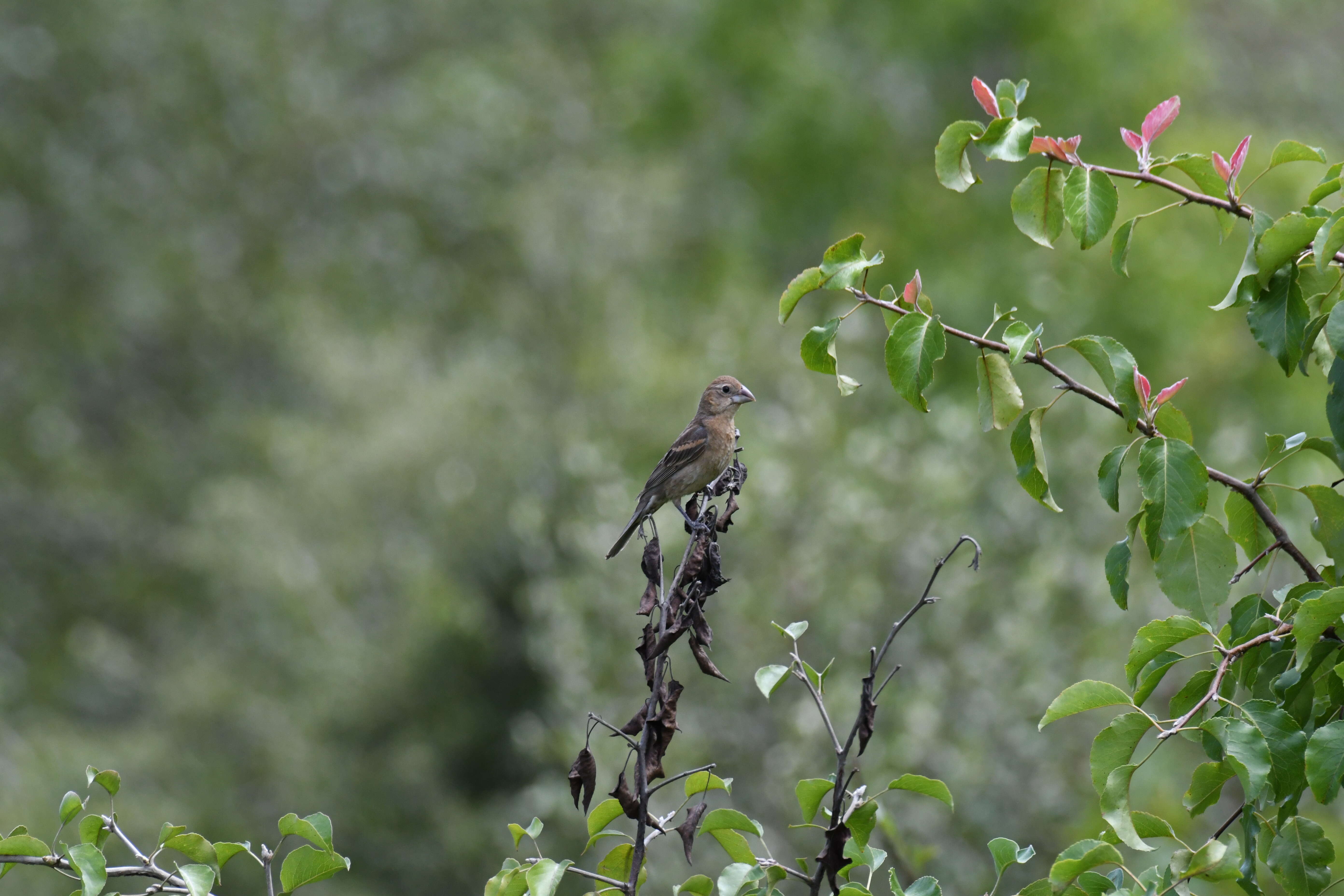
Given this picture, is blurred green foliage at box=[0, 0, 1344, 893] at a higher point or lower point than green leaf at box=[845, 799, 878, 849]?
higher

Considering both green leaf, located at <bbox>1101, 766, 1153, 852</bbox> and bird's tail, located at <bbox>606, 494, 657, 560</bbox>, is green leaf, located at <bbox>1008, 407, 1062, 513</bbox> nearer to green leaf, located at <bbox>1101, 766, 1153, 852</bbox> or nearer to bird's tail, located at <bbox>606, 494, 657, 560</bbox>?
green leaf, located at <bbox>1101, 766, 1153, 852</bbox>

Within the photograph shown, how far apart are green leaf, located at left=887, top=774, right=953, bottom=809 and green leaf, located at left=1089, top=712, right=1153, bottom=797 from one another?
0.29 m

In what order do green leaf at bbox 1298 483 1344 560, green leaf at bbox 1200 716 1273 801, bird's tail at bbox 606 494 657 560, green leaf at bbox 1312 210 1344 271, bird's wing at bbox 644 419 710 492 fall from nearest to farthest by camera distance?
green leaf at bbox 1200 716 1273 801
green leaf at bbox 1312 210 1344 271
green leaf at bbox 1298 483 1344 560
bird's tail at bbox 606 494 657 560
bird's wing at bbox 644 419 710 492

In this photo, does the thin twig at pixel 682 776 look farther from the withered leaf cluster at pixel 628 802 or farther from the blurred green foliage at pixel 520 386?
the blurred green foliage at pixel 520 386

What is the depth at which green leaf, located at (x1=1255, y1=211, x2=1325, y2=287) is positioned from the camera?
2.74m

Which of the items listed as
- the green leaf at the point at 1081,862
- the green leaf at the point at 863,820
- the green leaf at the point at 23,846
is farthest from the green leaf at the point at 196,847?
the green leaf at the point at 1081,862

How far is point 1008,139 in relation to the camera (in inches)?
114

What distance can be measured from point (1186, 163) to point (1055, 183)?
11.5 inches

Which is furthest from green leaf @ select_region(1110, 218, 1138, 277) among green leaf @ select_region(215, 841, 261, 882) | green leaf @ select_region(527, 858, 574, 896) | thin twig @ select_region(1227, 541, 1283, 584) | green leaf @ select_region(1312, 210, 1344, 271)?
green leaf @ select_region(215, 841, 261, 882)

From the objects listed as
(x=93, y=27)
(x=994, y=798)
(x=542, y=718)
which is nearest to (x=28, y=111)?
(x=93, y=27)

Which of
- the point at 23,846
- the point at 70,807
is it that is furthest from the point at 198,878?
the point at 23,846

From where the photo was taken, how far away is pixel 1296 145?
2.86 meters

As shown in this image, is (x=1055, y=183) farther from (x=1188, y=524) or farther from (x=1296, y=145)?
(x=1188, y=524)

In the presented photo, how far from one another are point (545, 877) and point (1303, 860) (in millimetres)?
1512
